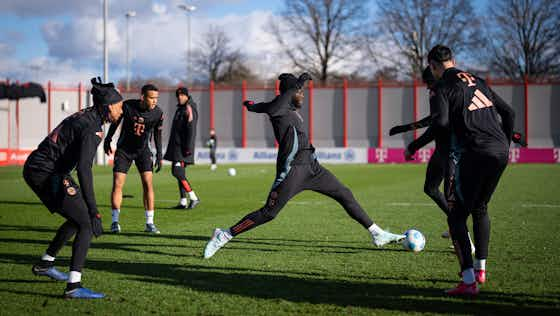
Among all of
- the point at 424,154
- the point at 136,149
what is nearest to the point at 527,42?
the point at 424,154

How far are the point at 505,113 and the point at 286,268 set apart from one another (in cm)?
268

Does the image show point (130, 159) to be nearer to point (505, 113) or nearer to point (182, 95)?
point (182, 95)

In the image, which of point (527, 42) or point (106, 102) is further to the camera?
point (527, 42)

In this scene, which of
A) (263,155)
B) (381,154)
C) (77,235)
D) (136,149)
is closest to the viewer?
(77,235)

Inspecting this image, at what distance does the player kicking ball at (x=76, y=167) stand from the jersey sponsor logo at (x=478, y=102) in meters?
3.09

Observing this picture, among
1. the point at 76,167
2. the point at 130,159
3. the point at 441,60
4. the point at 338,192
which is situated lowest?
the point at 338,192

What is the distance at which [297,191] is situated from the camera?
22.6ft

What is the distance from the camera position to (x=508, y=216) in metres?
11.0

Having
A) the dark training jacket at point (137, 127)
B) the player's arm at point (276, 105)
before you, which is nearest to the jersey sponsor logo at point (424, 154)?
the dark training jacket at point (137, 127)

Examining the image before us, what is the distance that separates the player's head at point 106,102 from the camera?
17.6ft

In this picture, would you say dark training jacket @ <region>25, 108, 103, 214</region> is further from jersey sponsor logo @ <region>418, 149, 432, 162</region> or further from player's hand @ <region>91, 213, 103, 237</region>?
jersey sponsor logo @ <region>418, 149, 432, 162</region>

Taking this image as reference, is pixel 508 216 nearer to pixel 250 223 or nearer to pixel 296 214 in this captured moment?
pixel 296 214

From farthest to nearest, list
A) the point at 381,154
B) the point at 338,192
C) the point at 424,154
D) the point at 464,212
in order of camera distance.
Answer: the point at 381,154 < the point at 424,154 < the point at 338,192 < the point at 464,212

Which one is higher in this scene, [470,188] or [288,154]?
[288,154]
